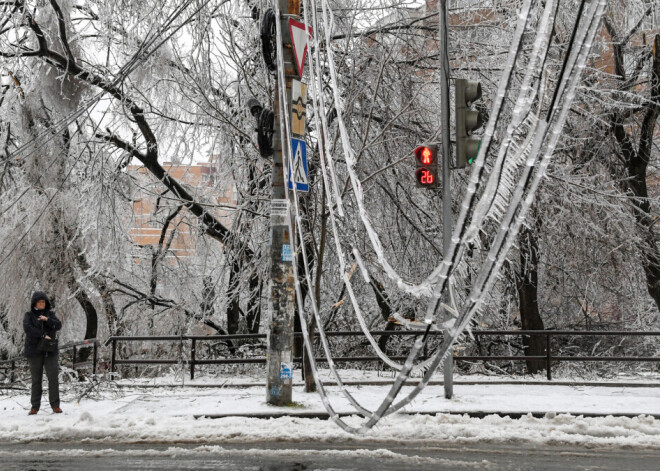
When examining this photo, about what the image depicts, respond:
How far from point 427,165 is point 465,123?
0.92m

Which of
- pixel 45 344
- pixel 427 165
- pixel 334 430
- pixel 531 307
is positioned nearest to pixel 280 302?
pixel 334 430

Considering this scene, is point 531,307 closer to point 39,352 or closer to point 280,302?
point 280,302

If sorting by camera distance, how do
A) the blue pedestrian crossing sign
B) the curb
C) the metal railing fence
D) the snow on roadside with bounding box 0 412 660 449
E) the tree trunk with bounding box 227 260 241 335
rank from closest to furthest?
the snow on roadside with bounding box 0 412 660 449, the curb, the blue pedestrian crossing sign, the metal railing fence, the tree trunk with bounding box 227 260 241 335

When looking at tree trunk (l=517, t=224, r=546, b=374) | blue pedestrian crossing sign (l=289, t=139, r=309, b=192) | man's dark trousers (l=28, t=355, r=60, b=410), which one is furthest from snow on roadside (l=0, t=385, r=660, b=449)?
tree trunk (l=517, t=224, r=546, b=374)

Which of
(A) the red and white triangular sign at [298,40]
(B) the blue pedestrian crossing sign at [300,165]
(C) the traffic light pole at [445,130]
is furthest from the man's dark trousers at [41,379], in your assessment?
(C) the traffic light pole at [445,130]

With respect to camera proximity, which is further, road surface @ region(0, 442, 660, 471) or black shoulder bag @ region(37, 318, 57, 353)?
black shoulder bag @ region(37, 318, 57, 353)

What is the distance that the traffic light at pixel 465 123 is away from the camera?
28.9 feet

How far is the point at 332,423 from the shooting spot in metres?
8.34

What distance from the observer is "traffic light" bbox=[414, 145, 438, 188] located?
9.61m

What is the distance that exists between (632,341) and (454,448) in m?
10.7

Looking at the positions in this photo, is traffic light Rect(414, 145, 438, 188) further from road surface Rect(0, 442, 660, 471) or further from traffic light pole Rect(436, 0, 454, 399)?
road surface Rect(0, 442, 660, 471)

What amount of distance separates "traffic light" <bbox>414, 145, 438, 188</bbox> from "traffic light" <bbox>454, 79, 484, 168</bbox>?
24.2 inches

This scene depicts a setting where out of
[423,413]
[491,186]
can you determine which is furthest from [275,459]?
[491,186]

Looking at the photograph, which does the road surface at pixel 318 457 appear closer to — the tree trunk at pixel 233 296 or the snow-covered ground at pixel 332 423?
the snow-covered ground at pixel 332 423
